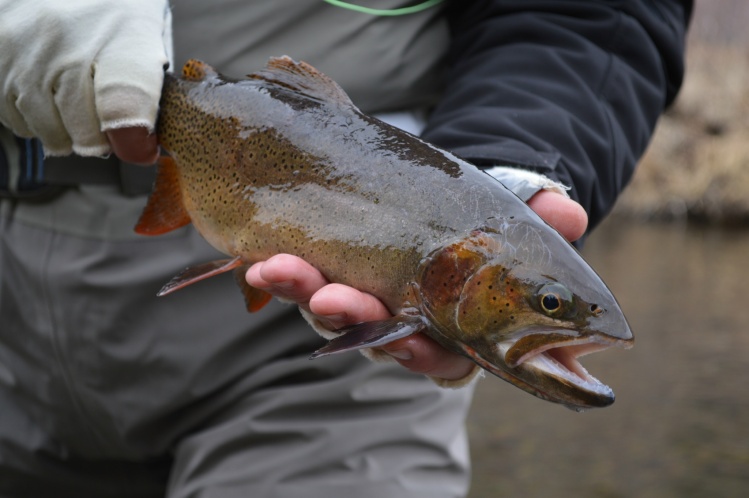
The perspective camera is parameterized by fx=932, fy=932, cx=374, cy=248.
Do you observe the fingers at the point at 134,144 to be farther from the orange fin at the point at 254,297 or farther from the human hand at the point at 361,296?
the human hand at the point at 361,296

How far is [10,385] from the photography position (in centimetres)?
272

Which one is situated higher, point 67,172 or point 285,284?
point 285,284

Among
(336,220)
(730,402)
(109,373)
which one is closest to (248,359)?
(109,373)

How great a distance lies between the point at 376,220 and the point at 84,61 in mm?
760

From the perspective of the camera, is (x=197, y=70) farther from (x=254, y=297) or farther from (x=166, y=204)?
(x=254, y=297)

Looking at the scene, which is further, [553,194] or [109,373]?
[109,373]

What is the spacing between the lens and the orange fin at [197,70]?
7.29ft

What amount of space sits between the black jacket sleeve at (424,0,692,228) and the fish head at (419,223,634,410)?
50cm

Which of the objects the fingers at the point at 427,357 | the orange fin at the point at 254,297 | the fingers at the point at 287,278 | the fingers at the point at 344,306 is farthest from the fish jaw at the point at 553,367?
the orange fin at the point at 254,297

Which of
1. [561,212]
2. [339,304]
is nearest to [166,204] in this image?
[339,304]

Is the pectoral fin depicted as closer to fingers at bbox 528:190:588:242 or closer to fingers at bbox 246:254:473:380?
fingers at bbox 246:254:473:380

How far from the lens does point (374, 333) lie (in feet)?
5.68

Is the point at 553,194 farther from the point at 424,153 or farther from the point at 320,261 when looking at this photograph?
the point at 320,261

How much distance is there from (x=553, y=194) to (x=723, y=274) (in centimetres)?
1012
